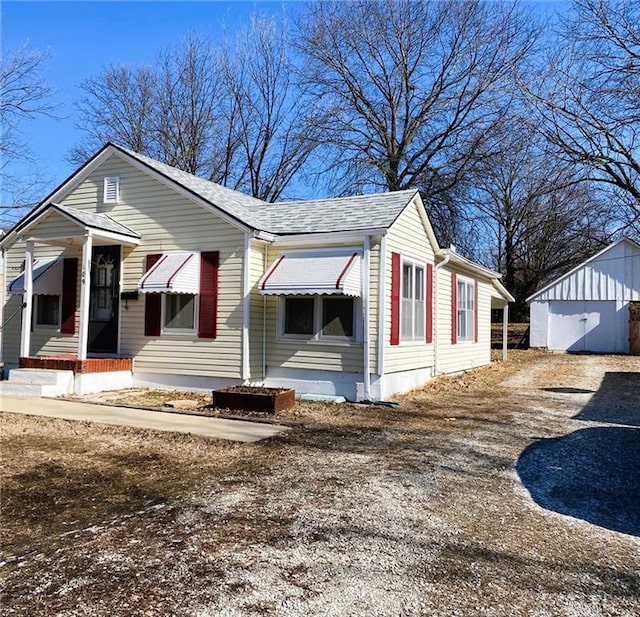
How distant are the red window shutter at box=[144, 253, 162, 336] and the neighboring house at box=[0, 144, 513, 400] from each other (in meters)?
0.03

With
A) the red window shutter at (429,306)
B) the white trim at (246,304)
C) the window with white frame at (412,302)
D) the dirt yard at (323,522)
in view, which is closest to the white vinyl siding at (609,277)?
the red window shutter at (429,306)

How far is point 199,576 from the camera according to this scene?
3.26 m

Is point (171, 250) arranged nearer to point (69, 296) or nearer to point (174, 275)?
point (174, 275)

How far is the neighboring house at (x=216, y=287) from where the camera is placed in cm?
1038

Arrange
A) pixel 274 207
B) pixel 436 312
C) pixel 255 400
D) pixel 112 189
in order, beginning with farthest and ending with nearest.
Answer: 1. pixel 436 312
2. pixel 274 207
3. pixel 112 189
4. pixel 255 400

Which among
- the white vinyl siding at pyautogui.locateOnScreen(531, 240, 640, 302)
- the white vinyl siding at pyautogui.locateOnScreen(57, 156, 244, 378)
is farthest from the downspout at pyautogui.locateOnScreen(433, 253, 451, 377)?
the white vinyl siding at pyautogui.locateOnScreen(531, 240, 640, 302)

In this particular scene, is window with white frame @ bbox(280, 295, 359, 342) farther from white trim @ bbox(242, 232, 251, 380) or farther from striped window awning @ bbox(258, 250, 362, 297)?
white trim @ bbox(242, 232, 251, 380)

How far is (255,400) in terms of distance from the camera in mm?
8992

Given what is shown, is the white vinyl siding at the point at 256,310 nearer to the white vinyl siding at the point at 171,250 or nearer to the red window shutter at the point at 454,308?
the white vinyl siding at the point at 171,250

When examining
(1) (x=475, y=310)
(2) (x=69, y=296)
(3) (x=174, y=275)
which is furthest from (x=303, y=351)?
(1) (x=475, y=310)

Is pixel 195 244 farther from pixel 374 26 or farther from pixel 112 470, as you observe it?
pixel 374 26

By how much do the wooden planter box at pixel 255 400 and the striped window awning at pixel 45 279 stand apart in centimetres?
540

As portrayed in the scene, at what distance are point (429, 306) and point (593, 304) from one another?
14955 mm

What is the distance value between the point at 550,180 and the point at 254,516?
911 inches
